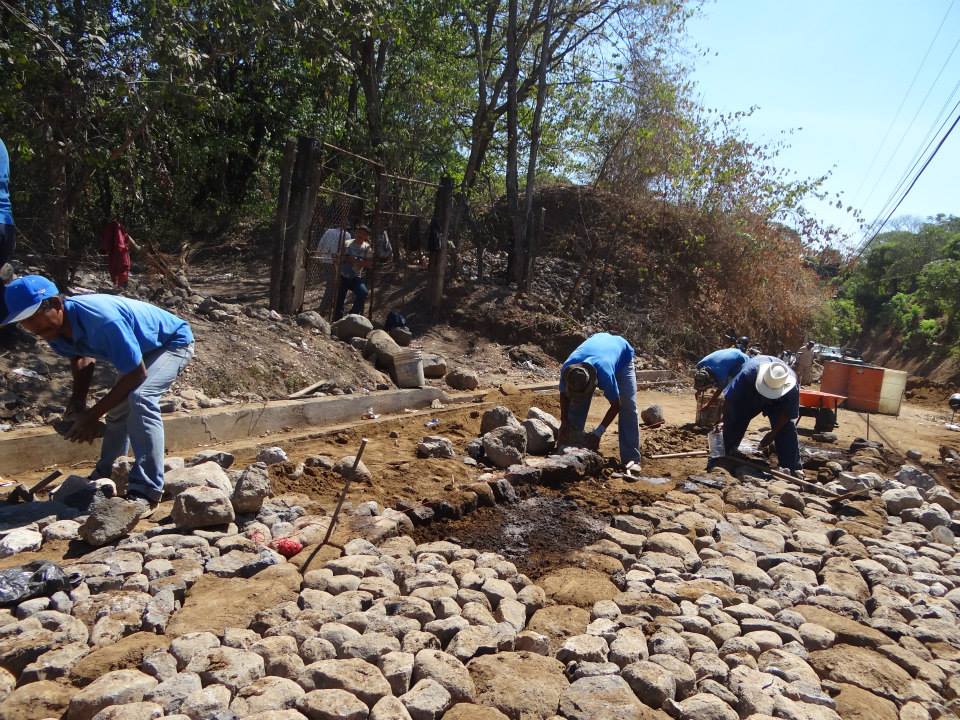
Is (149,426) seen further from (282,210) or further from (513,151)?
(513,151)

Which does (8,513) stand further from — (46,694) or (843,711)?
(843,711)

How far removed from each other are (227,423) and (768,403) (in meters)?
4.83

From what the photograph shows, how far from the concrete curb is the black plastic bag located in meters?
2.24

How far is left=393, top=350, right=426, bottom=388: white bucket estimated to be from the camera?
902cm

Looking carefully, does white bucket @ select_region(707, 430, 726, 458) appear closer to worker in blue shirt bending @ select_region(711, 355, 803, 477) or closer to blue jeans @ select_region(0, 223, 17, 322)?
worker in blue shirt bending @ select_region(711, 355, 803, 477)

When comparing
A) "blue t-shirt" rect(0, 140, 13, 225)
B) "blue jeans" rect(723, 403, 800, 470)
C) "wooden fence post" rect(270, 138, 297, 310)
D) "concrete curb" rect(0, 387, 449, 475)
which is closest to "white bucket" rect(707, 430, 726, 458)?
"blue jeans" rect(723, 403, 800, 470)

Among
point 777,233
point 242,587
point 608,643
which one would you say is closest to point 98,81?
point 242,587

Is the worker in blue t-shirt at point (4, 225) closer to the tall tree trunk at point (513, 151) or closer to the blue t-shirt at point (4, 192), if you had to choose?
the blue t-shirt at point (4, 192)

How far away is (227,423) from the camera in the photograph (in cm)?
654

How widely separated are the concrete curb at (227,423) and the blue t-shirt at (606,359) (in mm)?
2403

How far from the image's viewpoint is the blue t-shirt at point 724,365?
25.5 feet

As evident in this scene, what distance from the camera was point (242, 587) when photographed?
348 centimetres

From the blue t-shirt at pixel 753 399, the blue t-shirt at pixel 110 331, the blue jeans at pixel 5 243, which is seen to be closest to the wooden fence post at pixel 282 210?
the blue jeans at pixel 5 243

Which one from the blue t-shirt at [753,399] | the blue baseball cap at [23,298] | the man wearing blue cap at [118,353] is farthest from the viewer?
the blue t-shirt at [753,399]
